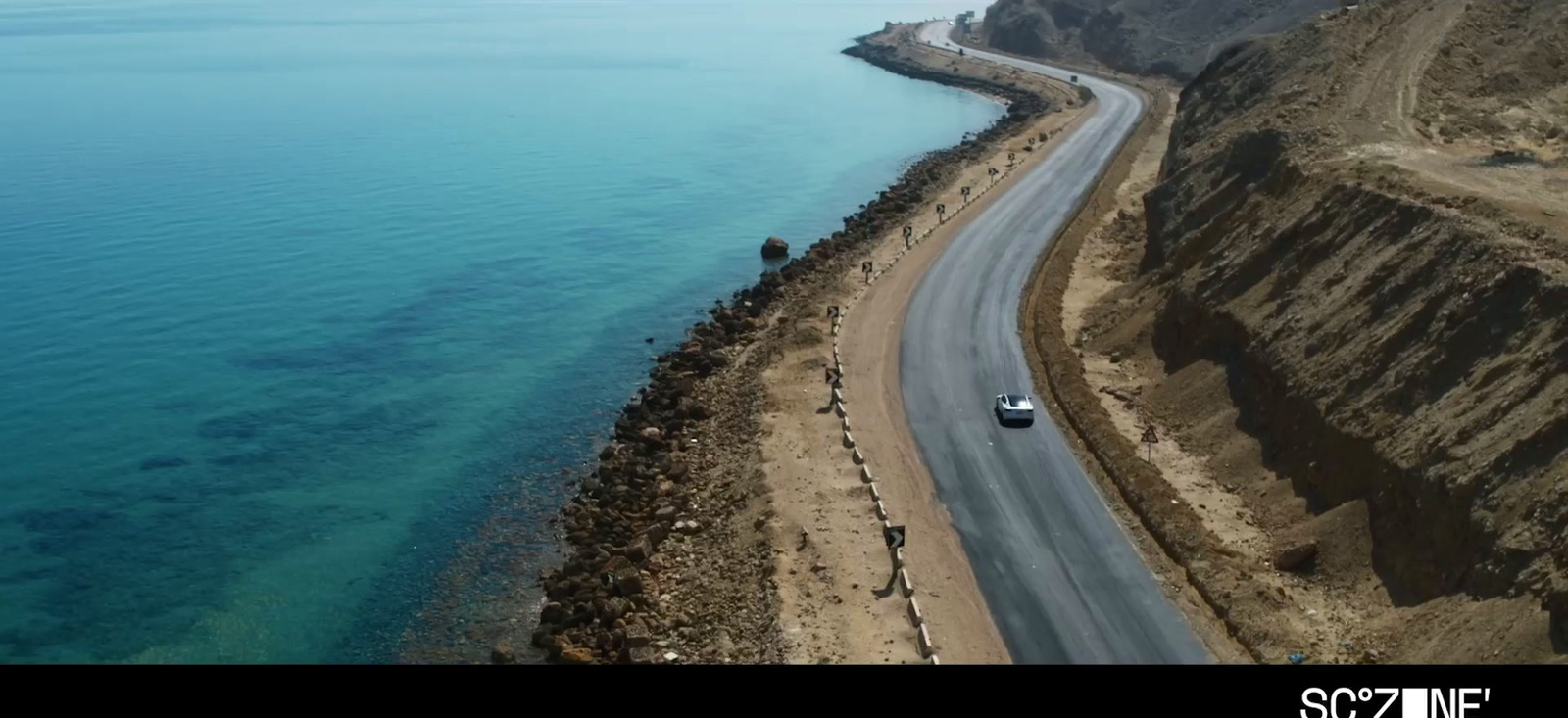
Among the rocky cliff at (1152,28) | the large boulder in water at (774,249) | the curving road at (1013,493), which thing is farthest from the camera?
the rocky cliff at (1152,28)

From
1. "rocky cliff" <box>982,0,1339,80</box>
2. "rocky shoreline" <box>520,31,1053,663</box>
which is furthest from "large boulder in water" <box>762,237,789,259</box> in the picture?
"rocky cliff" <box>982,0,1339,80</box>

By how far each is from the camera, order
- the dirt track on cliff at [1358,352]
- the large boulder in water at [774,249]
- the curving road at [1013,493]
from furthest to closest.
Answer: the large boulder in water at [774,249] → the curving road at [1013,493] → the dirt track on cliff at [1358,352]

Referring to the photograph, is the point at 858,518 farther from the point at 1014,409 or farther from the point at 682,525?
the point at 1014,409

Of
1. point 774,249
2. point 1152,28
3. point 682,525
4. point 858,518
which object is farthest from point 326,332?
point 1152,28

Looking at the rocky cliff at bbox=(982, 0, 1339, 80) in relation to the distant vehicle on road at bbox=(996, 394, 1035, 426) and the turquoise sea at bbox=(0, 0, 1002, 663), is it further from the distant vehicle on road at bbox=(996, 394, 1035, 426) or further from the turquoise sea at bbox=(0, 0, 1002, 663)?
the distant vehicle on road at bbox=(996, 394, 1035, 426)

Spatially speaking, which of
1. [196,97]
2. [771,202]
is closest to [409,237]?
[771,202]

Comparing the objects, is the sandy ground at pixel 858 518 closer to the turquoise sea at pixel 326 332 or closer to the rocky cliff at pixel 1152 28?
the turquoise sea at pixel 326 332

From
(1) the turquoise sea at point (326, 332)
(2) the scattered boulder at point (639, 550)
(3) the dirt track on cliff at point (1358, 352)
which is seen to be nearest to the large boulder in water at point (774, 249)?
(1) the turquoise sea at point (326, 332)
